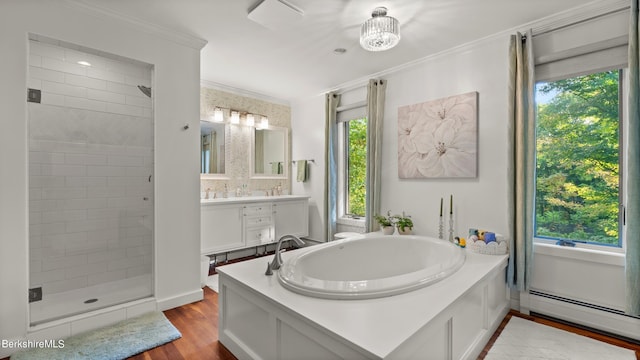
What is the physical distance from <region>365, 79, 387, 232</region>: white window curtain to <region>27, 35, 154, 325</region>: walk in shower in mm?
2367

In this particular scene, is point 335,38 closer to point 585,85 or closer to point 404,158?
point 404,158

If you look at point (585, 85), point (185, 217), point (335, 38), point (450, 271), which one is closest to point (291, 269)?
point (450, 271)

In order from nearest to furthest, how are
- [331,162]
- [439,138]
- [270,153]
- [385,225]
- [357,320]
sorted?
[357,320] → [439,138] → [385,225] → [331,162] → [270,153]

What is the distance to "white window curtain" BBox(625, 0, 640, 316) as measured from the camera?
202cm

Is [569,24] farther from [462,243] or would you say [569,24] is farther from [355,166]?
[355,166]

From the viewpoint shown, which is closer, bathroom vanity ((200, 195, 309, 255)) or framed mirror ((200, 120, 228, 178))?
bathroom vanity ((200, 195, 309, 255))

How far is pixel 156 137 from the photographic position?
8.58ft

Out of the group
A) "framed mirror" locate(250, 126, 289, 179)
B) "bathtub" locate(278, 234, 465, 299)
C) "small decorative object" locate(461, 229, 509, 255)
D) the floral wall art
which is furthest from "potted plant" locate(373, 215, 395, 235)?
"framed mirror" locate(250, 126, 289, 179)

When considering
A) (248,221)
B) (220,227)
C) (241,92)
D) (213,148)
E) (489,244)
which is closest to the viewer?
(489,244)

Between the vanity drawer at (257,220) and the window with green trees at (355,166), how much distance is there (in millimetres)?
1148

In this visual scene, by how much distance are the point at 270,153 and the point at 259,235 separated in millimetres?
1415

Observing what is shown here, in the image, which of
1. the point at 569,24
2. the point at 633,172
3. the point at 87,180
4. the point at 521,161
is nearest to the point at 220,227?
the point at 87,180

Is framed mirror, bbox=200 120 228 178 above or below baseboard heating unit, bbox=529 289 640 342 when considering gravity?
above

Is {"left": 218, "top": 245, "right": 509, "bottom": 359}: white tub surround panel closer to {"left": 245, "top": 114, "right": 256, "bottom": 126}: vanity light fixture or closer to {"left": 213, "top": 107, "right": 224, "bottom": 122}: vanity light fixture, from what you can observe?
{"left": 213, "top": 107, "right": 224, "bottom": 122}: vanity light fixture
